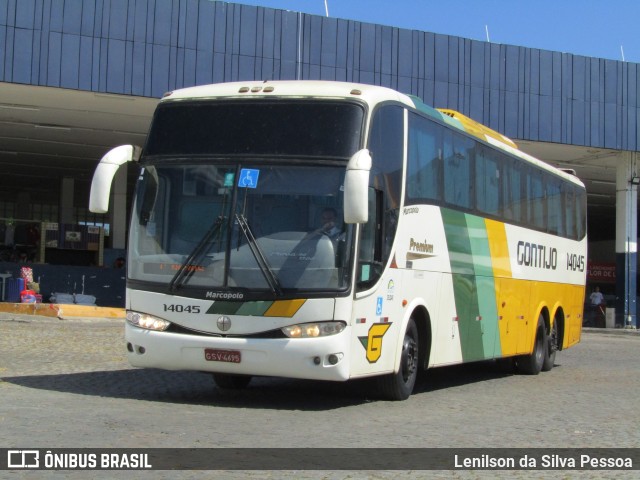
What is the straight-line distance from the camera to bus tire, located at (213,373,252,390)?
12094 millimetres

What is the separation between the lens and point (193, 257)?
33.3ft

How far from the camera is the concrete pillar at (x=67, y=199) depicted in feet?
161

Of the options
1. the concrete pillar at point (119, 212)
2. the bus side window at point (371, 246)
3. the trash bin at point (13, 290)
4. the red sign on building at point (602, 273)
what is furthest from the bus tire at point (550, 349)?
the red sign on building at point (602, 273)

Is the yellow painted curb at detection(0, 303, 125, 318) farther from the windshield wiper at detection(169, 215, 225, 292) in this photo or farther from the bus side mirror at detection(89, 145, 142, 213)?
the windshield wiper at detection(169, 215, 225, 292)

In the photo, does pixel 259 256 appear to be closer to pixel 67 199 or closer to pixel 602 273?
pixel 67 199

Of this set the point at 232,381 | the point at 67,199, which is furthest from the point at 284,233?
the point at 67,199

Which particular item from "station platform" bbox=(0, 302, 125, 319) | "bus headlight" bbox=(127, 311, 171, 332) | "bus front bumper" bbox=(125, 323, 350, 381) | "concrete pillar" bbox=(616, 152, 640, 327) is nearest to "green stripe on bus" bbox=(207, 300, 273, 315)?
"bus front bumper" bbox=(125, 323, 350, 381)

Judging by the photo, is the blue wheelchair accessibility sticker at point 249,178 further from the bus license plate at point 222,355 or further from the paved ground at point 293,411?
the paved ground at point 293,411

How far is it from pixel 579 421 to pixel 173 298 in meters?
4.40

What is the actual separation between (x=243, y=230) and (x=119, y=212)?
29.5 m

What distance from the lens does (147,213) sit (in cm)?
1054

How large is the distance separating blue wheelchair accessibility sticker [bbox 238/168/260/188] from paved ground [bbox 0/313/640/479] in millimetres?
2313

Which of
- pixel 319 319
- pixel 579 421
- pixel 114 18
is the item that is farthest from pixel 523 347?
pixel 114 18

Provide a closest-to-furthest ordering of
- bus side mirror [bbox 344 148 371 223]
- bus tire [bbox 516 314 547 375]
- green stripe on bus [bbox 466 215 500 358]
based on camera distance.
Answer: bus side mirror [bbox 344 148 371 223] < green stripe on bus [bbox 466 215 500 358] < bus tire [bbox 516 314 547 375]
